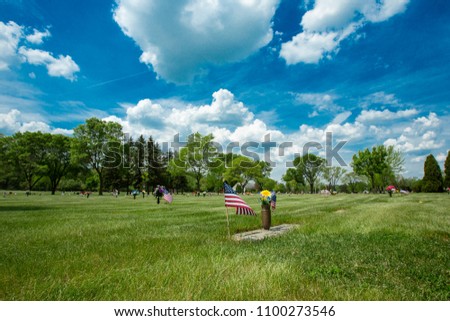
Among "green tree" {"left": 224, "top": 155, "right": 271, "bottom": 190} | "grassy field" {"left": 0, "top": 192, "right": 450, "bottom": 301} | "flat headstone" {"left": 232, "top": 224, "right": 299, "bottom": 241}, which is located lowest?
"flat headstone" {"left": 232, "top": 224, "right": 299, "bottom": 241}

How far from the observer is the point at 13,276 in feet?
15.9

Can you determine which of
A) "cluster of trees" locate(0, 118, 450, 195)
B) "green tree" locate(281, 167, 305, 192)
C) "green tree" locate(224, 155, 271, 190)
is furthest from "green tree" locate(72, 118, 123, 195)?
"green tree" locate(281, 167, 305, 192)

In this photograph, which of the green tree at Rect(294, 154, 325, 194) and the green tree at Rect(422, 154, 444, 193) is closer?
the green tree at Rect(422, 154, 444, 193)

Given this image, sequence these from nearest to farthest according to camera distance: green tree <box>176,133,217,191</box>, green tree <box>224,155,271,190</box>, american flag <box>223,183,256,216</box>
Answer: american flag <box>223,183,256,216</box> < green tree <box>176,133,217,191</box> < green tree <box>224,155,271,190</box>

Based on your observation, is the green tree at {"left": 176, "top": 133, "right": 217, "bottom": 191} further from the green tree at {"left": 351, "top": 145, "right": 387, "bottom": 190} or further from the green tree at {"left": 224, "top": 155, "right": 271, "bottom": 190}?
the green tree at {"left": 351, "top": 145, "right": 387, "bottom": 190}

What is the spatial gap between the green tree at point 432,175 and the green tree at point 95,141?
2776 inches

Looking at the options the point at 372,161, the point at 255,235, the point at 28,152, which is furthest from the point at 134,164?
the point at 255,235

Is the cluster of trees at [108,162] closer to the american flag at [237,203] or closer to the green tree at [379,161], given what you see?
the green tree at [379,161]

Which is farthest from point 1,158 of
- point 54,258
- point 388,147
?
point 388,147

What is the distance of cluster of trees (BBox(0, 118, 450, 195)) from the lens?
194 feet

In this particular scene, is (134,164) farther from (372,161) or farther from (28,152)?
(372,161)

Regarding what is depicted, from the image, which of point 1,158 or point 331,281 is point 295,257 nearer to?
point 331,281
